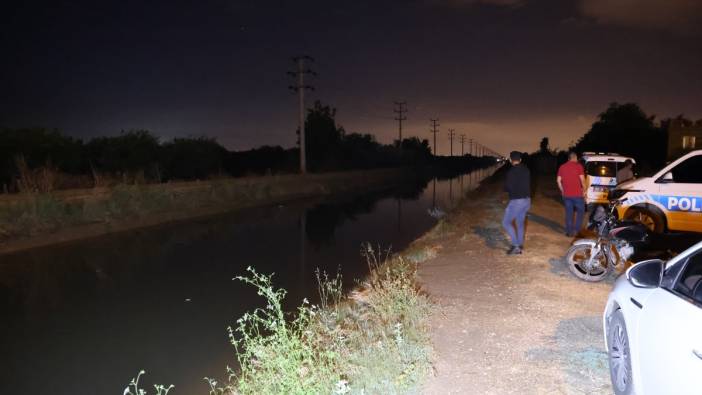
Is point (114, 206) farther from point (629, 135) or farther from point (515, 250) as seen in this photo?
point (629, 135)

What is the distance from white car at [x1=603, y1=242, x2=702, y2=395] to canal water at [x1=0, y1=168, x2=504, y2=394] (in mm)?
4878

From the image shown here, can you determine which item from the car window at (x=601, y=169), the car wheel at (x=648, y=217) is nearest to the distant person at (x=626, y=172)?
the car window at (x=601, y=169)

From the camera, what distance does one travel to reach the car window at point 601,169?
14086 millimetres

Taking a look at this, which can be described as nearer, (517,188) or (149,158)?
(517,188)

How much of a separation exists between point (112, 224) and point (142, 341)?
12.3 m

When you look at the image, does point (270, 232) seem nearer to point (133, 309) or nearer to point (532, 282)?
point (133, 309)

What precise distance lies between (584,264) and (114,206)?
17598 millimetres

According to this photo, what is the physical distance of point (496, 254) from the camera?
10117mm

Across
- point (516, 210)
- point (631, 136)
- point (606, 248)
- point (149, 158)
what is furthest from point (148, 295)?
point (631, 136)

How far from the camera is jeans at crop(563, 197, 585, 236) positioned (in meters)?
10.5

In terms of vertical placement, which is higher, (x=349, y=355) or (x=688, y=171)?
(x=688, y=171)

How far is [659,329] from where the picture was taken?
3.03m

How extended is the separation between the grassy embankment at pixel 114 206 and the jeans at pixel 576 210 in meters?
15.8

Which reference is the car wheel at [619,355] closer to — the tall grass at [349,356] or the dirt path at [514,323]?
the dirt path at [514,323]
